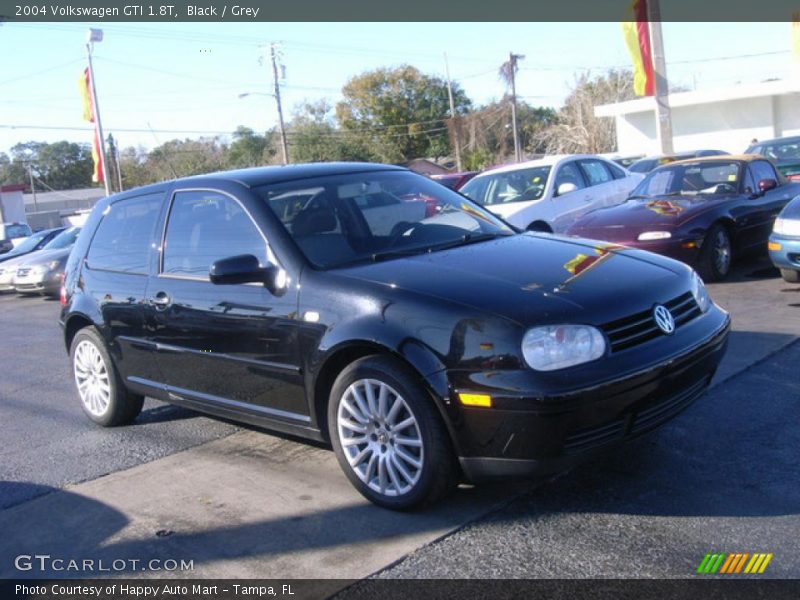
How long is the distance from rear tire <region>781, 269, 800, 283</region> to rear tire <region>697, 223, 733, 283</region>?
746 millimetres

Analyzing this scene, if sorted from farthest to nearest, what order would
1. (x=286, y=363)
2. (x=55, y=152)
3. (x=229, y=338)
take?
(x=55, y=152) → (x=229, y=338) → (x=286, y=363)

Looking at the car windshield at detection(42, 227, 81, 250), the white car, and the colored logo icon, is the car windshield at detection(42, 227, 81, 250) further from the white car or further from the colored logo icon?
Result: the colored logo icon

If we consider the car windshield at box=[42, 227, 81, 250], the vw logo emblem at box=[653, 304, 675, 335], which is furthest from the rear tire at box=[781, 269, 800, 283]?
the car windshield at box=[42, 227, 81, 250]

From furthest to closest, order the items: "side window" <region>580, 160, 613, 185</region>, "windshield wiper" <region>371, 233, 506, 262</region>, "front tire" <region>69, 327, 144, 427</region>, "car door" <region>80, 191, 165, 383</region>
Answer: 1. "side window" <region>580, 160, 613, 185</region>
2. "front tire" <region>69, 327, 144, 427</region>
3. "car door" <region>80, 191, 165, 383</region>
4. "windshield wiper" <region>371, 233, 506, 262</region>

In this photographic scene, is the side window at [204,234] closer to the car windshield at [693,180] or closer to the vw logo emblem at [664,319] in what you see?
the vw logo emblem at [664,319]

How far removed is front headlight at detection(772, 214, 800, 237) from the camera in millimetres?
8578

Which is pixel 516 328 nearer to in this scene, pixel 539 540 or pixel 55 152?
pixel 539 540

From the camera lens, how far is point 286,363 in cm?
438

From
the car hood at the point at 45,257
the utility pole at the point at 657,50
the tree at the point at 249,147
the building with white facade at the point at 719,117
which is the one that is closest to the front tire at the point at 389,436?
the car hood at the point at 45,257

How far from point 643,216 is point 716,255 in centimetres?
93

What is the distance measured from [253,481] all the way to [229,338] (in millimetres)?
802

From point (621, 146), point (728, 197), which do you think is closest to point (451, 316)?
point (728, 197)

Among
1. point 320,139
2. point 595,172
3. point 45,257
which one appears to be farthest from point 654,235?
point 320,139

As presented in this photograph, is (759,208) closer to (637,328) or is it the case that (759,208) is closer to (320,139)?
(637,328)
